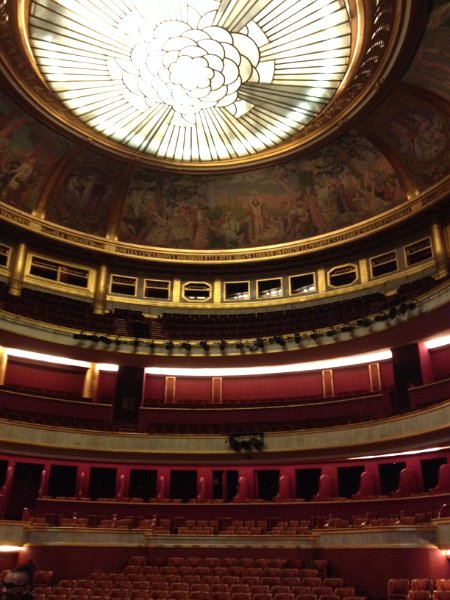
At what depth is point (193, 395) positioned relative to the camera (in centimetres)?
1855

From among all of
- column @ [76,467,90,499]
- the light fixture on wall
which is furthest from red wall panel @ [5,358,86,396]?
the light fixture on wall

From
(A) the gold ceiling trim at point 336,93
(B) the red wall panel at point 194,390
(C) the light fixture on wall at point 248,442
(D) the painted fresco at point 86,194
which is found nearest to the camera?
(A) the gold ceiling trim at point 336,93

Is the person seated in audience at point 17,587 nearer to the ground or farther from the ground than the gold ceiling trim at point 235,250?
nearer to the ground

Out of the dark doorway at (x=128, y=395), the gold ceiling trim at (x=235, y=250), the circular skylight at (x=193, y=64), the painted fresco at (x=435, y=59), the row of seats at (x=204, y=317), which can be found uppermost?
the circular skylight at (x=193, y=64)

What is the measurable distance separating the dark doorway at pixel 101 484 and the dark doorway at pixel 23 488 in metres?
1.51

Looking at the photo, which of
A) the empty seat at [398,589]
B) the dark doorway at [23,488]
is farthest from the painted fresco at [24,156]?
the empty seat at [398,589]

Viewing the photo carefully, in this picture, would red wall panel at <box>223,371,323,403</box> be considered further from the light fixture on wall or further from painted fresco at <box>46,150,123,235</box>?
painted fresco at <box>46,150,123,235</box>

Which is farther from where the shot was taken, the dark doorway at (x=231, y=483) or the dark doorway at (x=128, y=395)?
the dark doorway at (x=128, y=395)

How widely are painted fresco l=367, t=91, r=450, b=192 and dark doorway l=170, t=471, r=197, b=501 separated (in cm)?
1163

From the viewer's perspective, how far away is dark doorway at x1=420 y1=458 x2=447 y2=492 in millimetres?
13711

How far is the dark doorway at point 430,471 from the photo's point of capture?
540 inches

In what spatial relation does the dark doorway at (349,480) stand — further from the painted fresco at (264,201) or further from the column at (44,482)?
the painted fresco at (264,201)

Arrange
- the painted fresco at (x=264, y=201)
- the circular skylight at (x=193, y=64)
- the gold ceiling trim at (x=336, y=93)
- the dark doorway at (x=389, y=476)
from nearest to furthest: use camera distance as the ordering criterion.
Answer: the gold ceiling trim at (x=336, y=93)
the circular skylight at (x=193, y=64)
the dark doorway at (x=389, y=476)
the painted fresco at (x=264, y=201)

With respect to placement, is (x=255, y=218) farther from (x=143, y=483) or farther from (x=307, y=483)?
(x=143, y=483)
